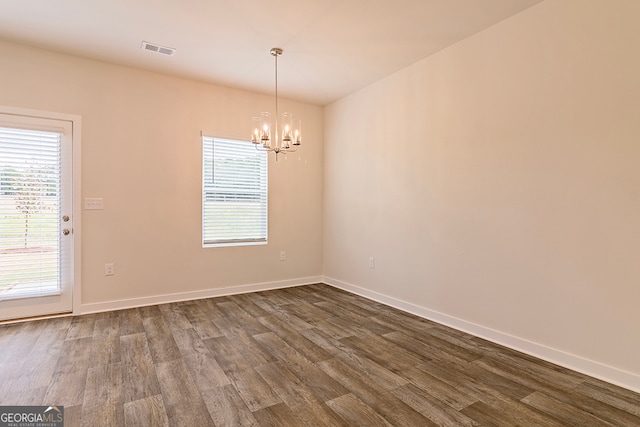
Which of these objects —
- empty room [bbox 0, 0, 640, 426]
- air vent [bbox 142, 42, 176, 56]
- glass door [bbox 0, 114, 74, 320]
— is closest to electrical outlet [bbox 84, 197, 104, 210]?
empty room [bbox 0, 0, 640, 426]

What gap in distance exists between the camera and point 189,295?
13.8ft

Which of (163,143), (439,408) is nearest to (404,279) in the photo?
(439,408)

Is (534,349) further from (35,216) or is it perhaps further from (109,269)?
(35,216)

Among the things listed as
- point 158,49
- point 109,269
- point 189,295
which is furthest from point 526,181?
point 109,269

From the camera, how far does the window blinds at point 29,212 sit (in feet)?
10.7

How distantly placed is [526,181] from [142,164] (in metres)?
4.03

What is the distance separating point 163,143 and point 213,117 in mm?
732

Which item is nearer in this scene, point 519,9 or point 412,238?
point 519,9

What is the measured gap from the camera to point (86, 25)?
296cm

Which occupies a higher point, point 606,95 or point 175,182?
point 606,95

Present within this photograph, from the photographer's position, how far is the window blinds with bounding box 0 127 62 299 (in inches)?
129

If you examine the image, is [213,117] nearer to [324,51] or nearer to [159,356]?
[324,51]

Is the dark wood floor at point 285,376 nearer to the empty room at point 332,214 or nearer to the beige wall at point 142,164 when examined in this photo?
the empty room at point 332,214

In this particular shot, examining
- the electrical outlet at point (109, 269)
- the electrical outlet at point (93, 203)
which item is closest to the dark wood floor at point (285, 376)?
the electrical outlet at point (109, 269)
